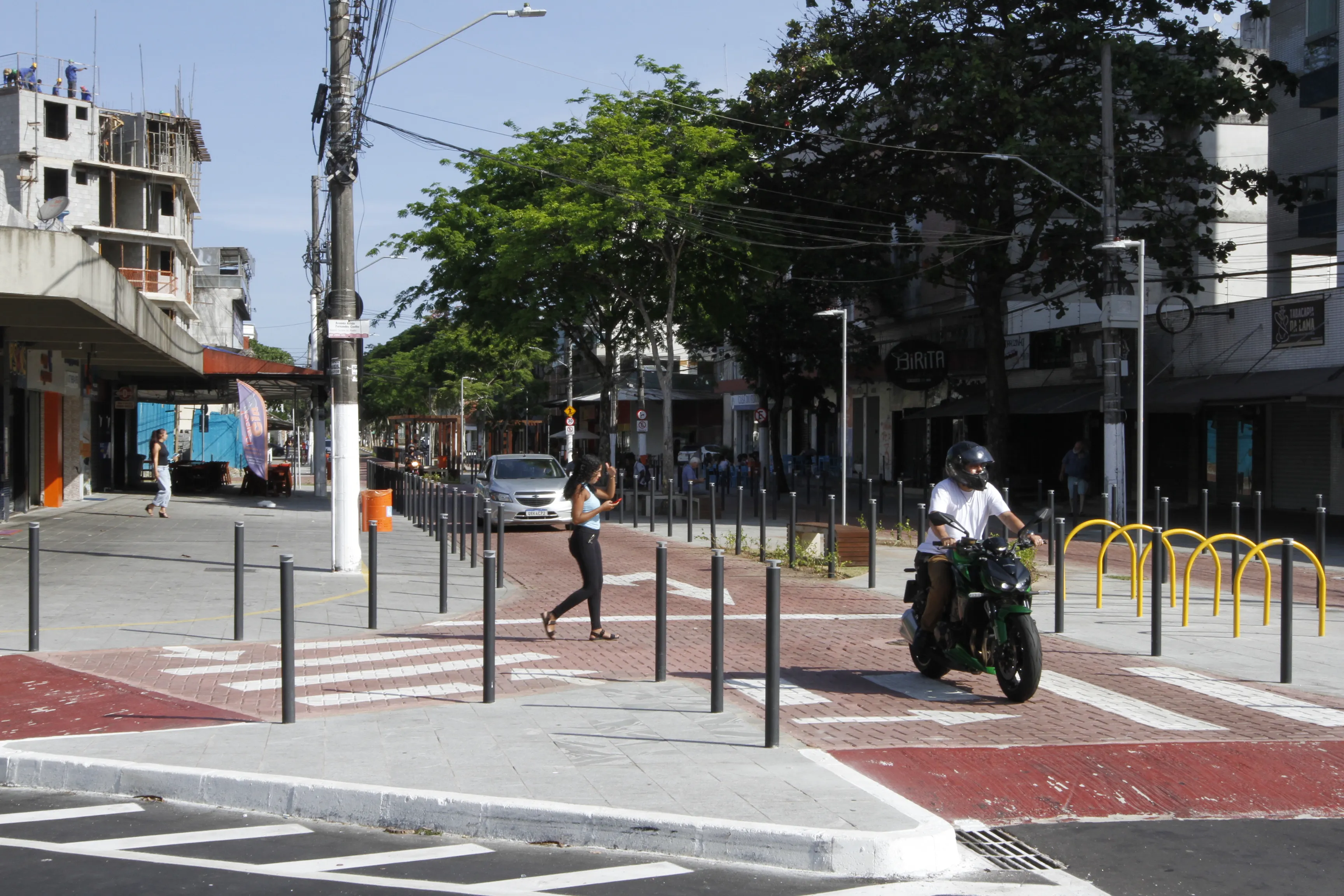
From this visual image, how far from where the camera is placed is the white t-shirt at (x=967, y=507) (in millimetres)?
8617

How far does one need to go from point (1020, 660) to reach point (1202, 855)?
2.66 metres

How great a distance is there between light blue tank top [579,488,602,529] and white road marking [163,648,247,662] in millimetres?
3013

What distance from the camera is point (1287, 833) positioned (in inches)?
227

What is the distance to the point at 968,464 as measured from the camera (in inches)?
338

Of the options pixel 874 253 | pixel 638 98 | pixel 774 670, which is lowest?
pixel 774 670

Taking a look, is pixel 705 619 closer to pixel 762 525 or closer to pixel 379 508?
pixel 762 525

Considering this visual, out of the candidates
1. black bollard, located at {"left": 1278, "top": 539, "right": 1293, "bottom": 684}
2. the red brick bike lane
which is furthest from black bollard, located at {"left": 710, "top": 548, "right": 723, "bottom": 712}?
black bollard, located at {"left": 1278, "top": 539, "right": 1293, "bottom": 684}

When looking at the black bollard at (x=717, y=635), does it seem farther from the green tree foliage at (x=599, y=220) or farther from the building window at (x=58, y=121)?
the building window at (x=58, y=121)

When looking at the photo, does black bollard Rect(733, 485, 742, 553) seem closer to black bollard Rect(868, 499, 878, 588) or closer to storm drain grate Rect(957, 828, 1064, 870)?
black bollard Rect(868, 499, 878, 588)

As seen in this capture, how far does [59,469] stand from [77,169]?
130 feet

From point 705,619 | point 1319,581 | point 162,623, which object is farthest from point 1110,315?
point 162,623

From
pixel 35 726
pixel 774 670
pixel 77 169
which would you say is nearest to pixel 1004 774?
pixel 774 670

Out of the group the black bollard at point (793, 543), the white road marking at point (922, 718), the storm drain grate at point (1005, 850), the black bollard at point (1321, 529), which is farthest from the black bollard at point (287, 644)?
the black bollard at point (1321, 529)

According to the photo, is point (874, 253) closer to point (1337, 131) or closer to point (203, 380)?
point (1337, 131)
